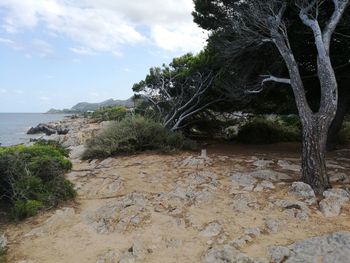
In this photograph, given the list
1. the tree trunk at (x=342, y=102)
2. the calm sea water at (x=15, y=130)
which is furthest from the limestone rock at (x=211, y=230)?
the calm sea water at (x=15, y=130)

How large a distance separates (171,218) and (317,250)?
2.20m

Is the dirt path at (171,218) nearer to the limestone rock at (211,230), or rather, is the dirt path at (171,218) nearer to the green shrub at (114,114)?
the limestone rock at (211,230)

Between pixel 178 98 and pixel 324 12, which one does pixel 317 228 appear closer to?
pixel 324 12

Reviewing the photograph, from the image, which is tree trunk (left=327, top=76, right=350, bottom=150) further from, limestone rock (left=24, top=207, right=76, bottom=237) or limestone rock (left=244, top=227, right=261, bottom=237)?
limestone rock (left=24, top=207, right=76, bottom=237)

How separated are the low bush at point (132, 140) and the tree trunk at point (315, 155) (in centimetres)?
446

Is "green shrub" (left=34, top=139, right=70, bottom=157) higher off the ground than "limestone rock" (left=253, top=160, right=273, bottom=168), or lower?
higher

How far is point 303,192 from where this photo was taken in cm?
638

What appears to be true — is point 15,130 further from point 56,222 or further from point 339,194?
point 339,194

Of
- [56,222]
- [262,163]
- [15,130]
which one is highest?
[262,163]

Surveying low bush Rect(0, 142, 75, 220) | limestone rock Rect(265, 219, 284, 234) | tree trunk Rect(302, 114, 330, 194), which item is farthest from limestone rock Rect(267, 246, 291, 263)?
low bush Rect(0, 142, 75, 220)

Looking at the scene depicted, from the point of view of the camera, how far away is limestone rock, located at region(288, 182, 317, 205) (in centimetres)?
615

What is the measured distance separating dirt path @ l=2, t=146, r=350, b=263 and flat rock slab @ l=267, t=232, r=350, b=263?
20 centimetres

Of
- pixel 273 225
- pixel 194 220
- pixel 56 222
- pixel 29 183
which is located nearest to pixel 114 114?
pixel 29 183

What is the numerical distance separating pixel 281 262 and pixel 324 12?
235 inches
